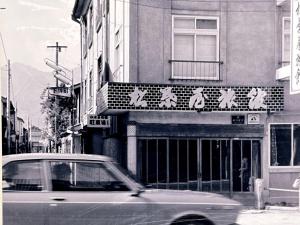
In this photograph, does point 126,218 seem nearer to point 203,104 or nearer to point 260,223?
point 260,223

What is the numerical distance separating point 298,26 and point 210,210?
2.88 metres

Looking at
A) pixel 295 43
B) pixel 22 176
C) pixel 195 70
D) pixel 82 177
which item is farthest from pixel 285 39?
pixel 22 176

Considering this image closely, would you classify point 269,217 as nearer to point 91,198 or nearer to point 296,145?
point 296,145

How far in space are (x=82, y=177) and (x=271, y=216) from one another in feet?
12.8

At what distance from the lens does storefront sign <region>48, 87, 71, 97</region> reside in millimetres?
5523

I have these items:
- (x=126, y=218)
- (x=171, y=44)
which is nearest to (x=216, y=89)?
(x=171, y=44)

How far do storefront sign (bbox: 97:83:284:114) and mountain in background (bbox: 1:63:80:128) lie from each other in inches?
130

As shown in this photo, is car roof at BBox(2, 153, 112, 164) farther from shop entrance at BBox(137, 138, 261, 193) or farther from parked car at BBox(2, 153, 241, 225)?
shop entrance at BBox(137, 138, 261, 193)

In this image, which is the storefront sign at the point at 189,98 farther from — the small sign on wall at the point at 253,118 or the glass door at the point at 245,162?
the glass door at the point at 245,162

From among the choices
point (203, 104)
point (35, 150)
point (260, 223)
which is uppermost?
point (203, 104)

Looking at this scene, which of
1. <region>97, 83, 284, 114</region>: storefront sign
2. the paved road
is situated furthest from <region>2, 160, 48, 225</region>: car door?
<region>97, 83, 284, 114</region>: storefront sign

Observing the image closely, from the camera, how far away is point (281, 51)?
885cm

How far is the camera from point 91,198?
4594 mm

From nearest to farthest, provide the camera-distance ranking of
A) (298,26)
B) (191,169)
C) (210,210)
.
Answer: (210,210) → (298,26) → (191,169)
